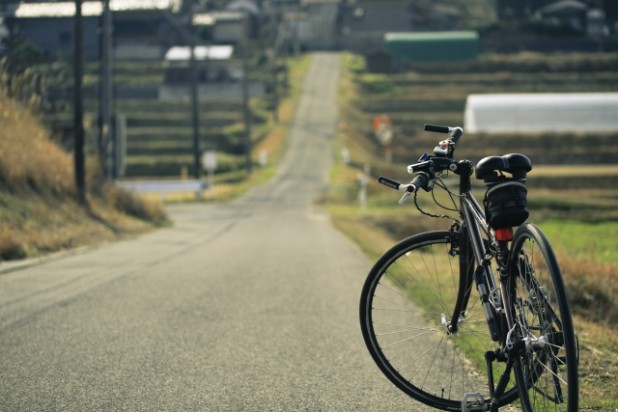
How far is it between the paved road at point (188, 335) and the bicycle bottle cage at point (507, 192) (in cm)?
135

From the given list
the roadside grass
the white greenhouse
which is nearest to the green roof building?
the white greenhouse

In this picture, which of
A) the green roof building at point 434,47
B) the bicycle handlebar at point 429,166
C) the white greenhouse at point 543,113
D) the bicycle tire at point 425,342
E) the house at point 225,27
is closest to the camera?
the bicycle handlebar at point 429,166

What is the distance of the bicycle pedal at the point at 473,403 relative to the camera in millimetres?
4195

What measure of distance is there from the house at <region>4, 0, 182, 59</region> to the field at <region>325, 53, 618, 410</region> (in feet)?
61.4

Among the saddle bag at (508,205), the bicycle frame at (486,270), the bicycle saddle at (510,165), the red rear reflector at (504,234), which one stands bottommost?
the bicycle frame at (486,270)

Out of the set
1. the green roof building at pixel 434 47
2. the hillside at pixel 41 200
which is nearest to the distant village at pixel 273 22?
the green roof building at pixel 434 47

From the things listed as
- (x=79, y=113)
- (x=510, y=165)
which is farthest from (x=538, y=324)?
(x=79, y=113)

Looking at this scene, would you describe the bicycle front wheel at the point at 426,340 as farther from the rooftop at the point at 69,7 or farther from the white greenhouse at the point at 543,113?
the white greenhouse at the point at 543,113

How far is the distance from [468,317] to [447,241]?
0.48 meters

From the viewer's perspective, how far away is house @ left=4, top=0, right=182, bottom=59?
6619cm

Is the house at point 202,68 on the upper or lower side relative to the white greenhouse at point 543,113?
upper

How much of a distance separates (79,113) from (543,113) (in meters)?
44.8

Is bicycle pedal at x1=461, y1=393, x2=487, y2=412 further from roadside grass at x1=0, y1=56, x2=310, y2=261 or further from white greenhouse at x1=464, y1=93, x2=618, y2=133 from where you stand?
white greenhouse at x1=464, y1=93, x2=618, y2=133

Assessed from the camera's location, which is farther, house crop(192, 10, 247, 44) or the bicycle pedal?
house crop(192, 10, 247, 44)
